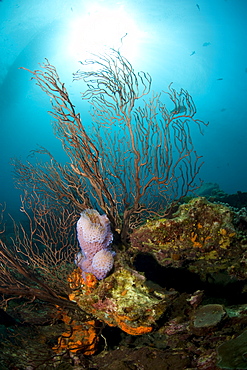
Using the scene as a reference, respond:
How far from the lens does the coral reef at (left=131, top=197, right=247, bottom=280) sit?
13.1ft

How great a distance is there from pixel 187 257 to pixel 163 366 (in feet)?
6.39

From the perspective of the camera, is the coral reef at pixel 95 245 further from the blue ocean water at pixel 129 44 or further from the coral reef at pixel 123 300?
the blue ocean water at pixel 129 44

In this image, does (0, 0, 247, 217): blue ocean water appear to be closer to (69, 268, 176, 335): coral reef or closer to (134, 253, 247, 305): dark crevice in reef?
(69, 268, 176, 335): coral reef

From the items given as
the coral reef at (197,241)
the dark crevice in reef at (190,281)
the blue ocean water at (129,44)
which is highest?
the blue ocean water at (129,44)

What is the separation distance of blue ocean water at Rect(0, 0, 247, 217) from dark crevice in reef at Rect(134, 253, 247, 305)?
12.6ft

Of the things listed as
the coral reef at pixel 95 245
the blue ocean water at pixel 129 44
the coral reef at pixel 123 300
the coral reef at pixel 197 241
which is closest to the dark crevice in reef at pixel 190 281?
the coral reef at pixel 197 241

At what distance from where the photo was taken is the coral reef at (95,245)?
129 inches

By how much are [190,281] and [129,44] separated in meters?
42.3

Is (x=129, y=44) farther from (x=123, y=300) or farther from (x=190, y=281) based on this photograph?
(x=123, y=300)

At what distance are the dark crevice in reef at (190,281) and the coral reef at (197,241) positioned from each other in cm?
10

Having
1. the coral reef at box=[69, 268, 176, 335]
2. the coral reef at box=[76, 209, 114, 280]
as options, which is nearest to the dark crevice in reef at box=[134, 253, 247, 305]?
the coral reef at box=[69, 268, 176, 335]

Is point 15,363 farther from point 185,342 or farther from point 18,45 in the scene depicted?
point 18,45

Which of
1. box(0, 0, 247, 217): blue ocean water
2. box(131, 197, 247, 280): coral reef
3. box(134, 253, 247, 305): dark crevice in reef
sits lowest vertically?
box(134, 253, 247, 305): dark crevice in reef

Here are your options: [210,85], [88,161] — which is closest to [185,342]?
[88,161]
